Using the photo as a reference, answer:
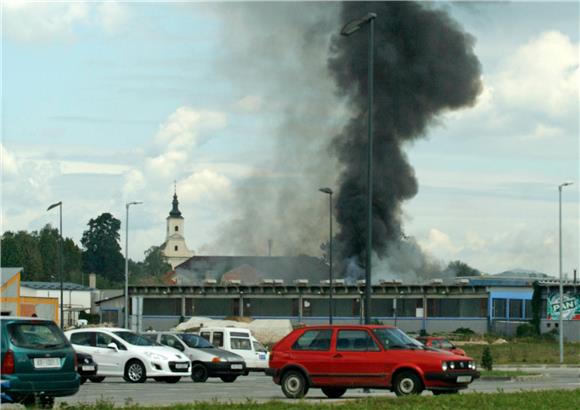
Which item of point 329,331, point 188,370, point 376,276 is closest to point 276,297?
point 376,276

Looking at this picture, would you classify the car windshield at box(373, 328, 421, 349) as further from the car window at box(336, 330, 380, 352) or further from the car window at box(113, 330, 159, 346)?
the car window at box(113, 330, 159, 346)

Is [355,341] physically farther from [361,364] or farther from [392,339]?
[392,339]

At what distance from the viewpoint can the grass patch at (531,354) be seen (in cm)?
5978

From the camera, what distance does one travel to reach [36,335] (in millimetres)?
21031

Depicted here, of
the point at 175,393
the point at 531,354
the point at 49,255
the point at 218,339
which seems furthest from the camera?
the point at 49,255

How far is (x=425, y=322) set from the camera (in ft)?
345

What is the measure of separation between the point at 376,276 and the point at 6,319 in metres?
91.0

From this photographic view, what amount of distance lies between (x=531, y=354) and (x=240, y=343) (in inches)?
1036

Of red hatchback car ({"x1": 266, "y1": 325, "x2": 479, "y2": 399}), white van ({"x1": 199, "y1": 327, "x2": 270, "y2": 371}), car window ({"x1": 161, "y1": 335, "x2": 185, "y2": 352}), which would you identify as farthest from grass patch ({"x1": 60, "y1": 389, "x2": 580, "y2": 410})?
white van ({"x1": 199, "y1": 327, "x2": 270, "y2": 371})

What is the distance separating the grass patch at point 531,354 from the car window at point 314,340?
101 ft

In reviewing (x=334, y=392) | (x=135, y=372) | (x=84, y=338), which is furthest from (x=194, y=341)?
(x=334, y=392)

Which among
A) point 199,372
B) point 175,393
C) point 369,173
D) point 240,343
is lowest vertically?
point 199,372

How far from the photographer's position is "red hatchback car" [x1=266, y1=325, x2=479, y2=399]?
25.1 m

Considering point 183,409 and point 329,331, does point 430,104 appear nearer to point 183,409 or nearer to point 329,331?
point 329,331
